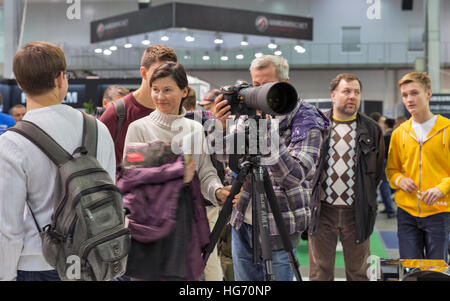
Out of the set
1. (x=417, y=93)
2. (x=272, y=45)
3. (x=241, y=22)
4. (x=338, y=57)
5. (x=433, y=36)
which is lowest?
(x=417, y=93)

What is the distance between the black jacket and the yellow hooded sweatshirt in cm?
14

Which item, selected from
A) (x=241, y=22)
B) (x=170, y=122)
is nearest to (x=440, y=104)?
(x=170, y=122)

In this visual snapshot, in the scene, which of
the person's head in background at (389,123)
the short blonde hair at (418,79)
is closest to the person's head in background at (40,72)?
the short blonde hair at (418,79)

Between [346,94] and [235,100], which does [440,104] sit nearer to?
[346,94]

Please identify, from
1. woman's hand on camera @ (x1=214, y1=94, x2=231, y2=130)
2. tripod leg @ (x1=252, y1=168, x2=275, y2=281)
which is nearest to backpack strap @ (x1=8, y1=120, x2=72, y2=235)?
woman's hand on camera @ (x1=214, y1=94, x2=231, y2=130)

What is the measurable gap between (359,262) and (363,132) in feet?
2.46

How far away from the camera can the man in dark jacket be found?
290 centimetres

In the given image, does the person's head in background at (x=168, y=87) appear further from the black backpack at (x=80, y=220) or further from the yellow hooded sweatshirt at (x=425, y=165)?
the yellow hooded sweatshirt at (x=425, y=165)

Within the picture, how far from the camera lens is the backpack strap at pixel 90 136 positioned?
1.44m

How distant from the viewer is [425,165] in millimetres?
2824

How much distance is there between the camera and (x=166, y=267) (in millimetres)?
1464

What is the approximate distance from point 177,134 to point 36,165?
42 cm

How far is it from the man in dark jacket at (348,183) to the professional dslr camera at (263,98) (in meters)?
1.39
